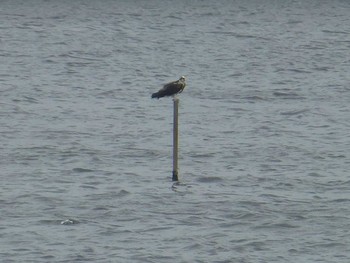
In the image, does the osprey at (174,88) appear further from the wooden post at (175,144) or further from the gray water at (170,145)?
the gray water at (170,145)

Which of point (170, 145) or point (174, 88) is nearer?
point (174, 88)

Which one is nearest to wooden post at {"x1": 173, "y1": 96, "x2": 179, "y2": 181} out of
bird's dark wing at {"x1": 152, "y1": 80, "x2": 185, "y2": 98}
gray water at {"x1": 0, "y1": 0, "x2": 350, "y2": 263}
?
gray water at {"x1": 0, "y1": 0, "x2": 350, "y2": 263}

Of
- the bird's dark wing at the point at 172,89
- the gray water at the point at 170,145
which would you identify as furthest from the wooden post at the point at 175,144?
the bird's dark wing at the point at 172,89

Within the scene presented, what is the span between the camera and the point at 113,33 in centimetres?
6919

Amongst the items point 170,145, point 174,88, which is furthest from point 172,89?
point 170,145

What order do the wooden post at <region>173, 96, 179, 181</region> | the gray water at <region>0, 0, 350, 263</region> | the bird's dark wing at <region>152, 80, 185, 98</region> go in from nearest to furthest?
the gray water at <region>0, 0, 350, 263</region> → the wooden post at <region>173, 96, 179, 181</region> → the bird's dark wing at <region>152, 80, 185, 98</region>

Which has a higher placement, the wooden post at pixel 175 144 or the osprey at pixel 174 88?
the osprey at pixel 174 88

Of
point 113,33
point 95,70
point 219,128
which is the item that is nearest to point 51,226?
point 219,128

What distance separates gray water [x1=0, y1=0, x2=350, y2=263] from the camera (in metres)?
29.0

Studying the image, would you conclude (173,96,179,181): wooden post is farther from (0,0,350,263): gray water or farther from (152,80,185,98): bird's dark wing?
(152,80,185,98): bird's dark wing

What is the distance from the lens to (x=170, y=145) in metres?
39.5

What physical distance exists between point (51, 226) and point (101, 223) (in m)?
1.11

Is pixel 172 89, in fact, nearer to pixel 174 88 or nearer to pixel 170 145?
pixel 174 88

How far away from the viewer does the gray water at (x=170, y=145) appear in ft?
95.1
